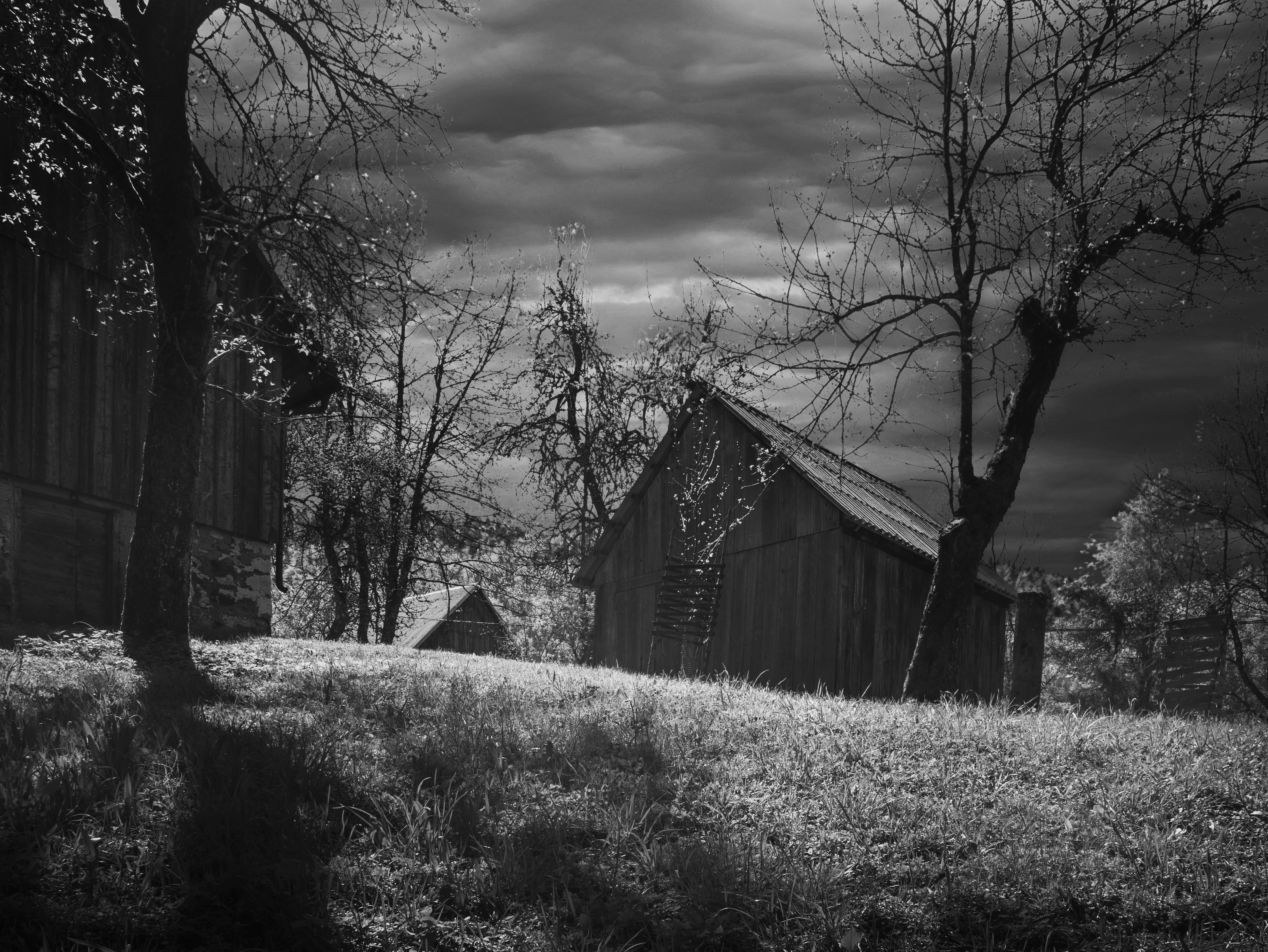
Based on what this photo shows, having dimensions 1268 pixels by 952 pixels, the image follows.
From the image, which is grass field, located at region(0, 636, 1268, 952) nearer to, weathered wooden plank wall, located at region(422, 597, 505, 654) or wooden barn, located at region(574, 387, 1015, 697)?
wooden barn, located at region(574, 387, 1015, 697)

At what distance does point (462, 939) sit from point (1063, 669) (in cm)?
4067

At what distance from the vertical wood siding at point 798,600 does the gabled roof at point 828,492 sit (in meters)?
0.24

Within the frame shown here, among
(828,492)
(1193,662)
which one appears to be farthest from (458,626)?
(828,492)

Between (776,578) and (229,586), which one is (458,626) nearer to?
(229,586)

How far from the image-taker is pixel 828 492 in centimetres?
1577

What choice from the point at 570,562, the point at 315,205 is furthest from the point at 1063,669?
the point at 315,205

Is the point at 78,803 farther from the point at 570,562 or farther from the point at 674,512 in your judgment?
the point at 570,562

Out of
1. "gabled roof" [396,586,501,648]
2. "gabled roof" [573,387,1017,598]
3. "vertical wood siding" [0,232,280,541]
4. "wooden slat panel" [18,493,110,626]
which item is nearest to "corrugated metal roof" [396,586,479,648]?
"gabled roof" [396,586,501,648]

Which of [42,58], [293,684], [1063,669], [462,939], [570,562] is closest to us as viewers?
[462,939]

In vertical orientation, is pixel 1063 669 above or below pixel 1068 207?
below

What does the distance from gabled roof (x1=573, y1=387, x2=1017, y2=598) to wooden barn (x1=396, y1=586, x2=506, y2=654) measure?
57.5 feet

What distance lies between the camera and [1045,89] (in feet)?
38.4

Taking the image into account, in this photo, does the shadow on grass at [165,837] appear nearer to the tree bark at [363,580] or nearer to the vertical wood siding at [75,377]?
the vertical wood siding at [75,377]

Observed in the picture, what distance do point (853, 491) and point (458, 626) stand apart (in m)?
27.3
